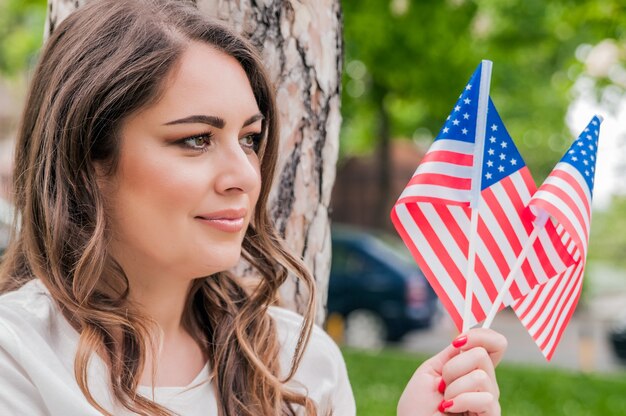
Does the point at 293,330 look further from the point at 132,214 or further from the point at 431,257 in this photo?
the point at 132,214

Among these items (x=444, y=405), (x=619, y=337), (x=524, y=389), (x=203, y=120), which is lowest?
(x=524, y=389)

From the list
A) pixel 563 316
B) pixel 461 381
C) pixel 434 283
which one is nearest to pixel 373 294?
pixel 563 316

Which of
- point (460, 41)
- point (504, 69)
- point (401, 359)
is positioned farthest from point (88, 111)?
point (504, 69)

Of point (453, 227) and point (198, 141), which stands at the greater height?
point (198, 141)

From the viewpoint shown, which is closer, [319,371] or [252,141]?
[252,141]

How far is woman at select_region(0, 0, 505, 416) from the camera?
5.68 feet

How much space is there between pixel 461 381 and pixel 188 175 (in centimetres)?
71

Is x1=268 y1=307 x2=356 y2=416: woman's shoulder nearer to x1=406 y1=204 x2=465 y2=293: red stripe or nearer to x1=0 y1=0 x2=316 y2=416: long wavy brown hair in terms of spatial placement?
x1=0 y1=0 x2=316 y2=416: long wavy brown hair

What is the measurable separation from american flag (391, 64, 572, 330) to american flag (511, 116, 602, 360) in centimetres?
5

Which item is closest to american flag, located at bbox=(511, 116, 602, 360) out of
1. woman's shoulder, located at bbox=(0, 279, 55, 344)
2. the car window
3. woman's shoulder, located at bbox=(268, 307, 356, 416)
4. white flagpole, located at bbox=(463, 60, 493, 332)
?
white flagpole, located at bbox=(463, 60, 493, 332)

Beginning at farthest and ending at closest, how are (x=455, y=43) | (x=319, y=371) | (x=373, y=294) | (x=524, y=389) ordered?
(x=373, y=294) → (x=455, y=43) → (x=524, y=389) → (x=319, y=371)

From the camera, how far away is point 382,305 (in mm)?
11484

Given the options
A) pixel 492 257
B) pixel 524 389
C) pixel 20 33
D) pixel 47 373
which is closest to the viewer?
pixel 47 373

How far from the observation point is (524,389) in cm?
714
